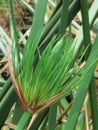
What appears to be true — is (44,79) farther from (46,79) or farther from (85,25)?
(85,25)

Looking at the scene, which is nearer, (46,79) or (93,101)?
(46,79)

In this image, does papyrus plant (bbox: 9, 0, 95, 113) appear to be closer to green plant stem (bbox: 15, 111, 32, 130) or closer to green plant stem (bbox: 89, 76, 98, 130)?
green plant stem (bbox: 15, 111, 32, 130)

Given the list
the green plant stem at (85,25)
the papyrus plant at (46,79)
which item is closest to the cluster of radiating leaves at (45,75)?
the papyrus plant at (46,79)

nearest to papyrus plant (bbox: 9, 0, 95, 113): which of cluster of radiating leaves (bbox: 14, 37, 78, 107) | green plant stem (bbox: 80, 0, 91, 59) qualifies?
cluster of radiating leaves (bbox: 14, 37, 78, 107)

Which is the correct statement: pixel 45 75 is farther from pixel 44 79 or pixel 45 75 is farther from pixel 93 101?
pixel 93 101

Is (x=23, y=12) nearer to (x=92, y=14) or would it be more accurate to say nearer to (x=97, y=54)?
Result: (x=92, y=14)

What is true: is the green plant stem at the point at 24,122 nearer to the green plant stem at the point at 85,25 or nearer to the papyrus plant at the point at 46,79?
the papyrus plant at the point at 46,79

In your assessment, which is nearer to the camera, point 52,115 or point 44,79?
point 44,79

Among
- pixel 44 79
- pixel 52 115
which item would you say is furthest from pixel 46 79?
pixel 52 115

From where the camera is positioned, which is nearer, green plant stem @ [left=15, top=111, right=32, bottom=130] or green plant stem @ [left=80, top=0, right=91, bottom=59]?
green plant stem @ [left=15, top=111, right=32, bottom=130]

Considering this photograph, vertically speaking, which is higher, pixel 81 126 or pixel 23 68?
pixel 23 68

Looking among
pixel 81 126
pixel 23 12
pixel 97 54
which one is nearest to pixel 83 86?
pixel 97 54
